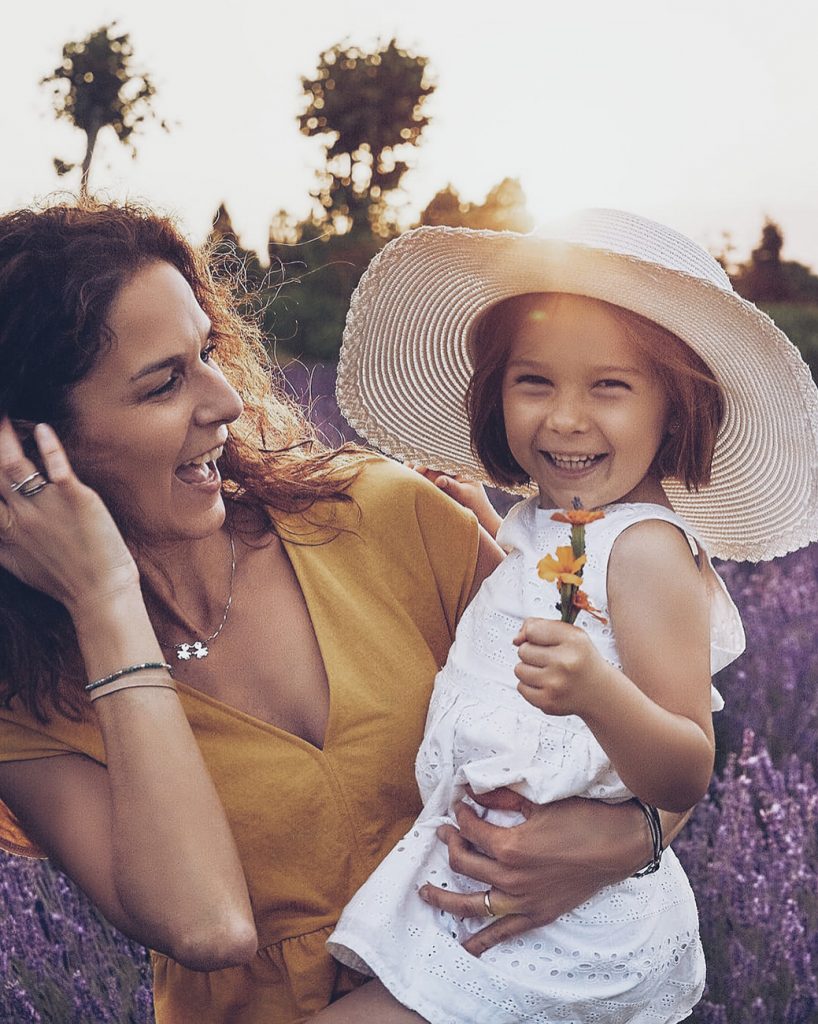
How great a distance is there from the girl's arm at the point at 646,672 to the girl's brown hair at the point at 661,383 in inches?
7.8

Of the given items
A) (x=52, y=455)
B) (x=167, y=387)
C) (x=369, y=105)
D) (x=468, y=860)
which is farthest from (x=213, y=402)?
(x=369, y=105)

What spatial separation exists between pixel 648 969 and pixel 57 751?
913 millimetres

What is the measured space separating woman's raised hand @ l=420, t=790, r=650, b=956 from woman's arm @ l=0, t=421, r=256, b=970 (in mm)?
321

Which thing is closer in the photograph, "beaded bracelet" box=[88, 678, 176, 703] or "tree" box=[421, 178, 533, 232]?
"beaded bracelet" box=[88, 678, 176, 703]

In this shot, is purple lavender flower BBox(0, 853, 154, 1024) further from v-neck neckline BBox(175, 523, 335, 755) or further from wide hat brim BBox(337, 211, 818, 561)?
wide hat brim BBox(337, 211, 818, 561)

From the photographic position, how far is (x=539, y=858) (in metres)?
1.64

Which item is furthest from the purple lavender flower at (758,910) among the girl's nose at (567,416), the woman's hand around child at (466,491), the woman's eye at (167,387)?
the woman's eye at (167,387)

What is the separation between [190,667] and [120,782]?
31 cm

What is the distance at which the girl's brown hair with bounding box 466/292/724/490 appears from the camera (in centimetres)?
176

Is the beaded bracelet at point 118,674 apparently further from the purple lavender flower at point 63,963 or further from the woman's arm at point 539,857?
the purple lavender flower at point 63,963

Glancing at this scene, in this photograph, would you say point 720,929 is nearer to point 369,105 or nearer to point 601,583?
point 601,583

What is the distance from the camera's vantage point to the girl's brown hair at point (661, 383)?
69.3 inches

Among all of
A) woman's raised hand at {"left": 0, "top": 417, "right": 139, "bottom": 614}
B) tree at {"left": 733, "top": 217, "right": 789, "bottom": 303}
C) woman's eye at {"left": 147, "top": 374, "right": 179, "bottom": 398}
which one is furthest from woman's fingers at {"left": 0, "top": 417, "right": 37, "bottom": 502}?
tree at {"left": 733, "top": 217, "right": 789, "bottom": 303}

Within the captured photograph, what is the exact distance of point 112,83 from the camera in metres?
22.4
